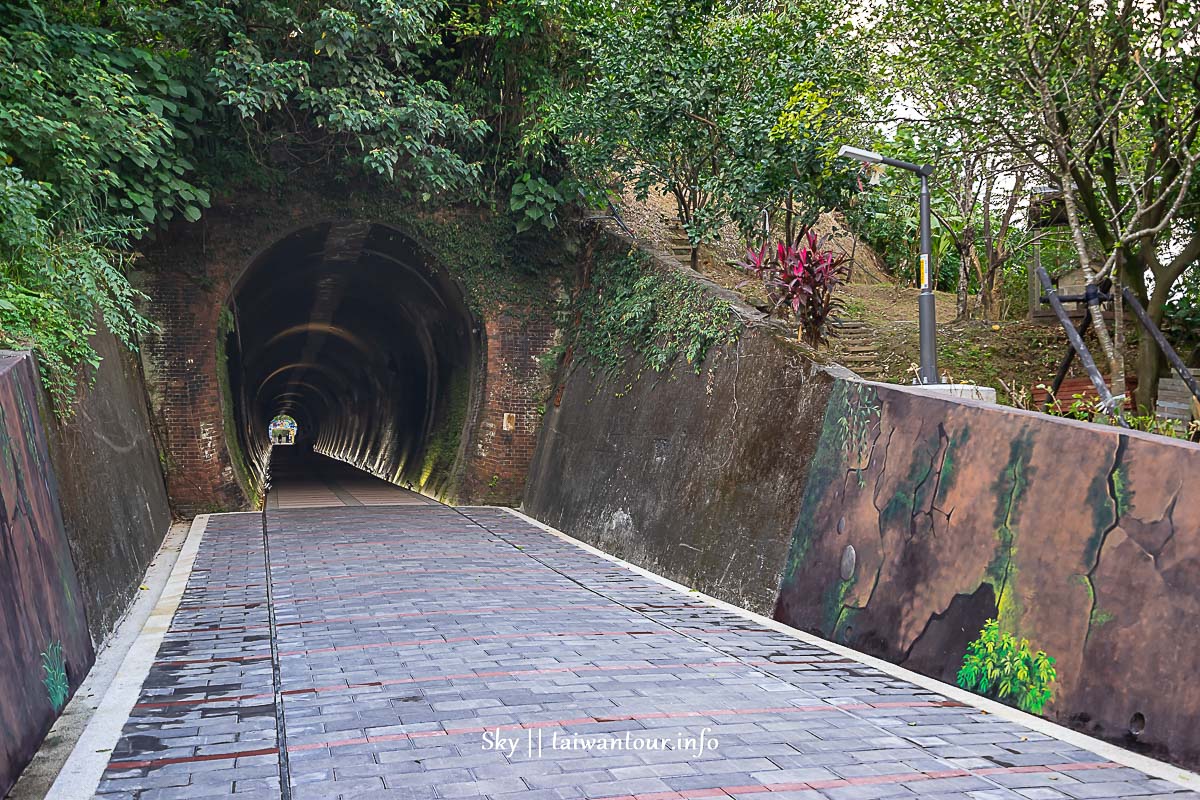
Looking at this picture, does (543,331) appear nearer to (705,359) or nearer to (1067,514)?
(705,359)

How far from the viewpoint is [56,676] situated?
215 inches

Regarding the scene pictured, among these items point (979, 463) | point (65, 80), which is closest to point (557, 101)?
point (65, 80)

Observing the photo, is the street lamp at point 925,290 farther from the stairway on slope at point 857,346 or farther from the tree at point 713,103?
the tree at point 713,103

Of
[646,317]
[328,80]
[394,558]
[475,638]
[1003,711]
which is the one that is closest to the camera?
[1003,711]

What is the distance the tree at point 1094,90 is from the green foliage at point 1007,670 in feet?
15.3

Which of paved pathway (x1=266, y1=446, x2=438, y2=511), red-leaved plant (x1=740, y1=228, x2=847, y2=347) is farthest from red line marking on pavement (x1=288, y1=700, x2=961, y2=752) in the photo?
paved pathway (x1=266, y1=446, x2=438, y2=511)

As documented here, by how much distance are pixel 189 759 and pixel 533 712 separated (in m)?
1.76

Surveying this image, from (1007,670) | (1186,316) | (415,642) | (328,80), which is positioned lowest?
(415,642)

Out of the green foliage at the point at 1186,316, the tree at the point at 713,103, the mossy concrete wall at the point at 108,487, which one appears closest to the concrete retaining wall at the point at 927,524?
the tree at the point at 713,103

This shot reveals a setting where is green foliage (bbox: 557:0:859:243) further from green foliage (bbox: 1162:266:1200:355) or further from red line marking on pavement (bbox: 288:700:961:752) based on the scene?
red line marking on pavement (bbox: 288:700:961:752)

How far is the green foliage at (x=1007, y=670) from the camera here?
→ 5.69m

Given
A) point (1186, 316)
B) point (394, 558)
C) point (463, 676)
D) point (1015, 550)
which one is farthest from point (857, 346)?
point (463, 676)

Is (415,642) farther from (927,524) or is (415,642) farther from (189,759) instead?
(927,524)

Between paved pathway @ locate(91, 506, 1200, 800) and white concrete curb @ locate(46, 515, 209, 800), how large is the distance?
10 centimetres
